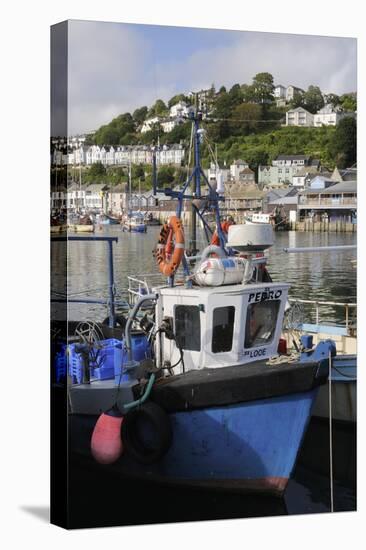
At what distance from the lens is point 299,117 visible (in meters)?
14.4

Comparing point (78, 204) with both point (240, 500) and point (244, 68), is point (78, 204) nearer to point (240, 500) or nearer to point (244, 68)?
point (244, 68)

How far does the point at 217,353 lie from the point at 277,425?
110 centimetres

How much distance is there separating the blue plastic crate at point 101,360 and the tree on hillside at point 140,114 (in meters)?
2.61

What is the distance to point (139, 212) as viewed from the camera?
43.8 feet

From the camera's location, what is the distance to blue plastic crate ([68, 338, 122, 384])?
1322 cm

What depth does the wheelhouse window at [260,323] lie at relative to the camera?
13516 mm

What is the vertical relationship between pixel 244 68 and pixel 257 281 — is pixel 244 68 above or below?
above

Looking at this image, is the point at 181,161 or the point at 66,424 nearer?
the point at 66,424

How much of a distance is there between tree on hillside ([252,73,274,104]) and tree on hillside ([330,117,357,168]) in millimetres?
1022

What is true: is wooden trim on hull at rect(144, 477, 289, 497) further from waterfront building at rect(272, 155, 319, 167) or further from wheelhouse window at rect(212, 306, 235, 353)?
waterfront building at rect(272, 155, 319, 167)

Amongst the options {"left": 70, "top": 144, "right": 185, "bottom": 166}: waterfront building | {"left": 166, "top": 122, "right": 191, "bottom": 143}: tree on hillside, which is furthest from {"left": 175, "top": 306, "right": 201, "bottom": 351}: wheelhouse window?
{"left": 166, "top": 122, "right": 191, "bottom": 143}: tree on hillside

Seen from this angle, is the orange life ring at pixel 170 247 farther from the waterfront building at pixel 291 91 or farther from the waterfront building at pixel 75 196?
the waterfront building at pixel 291 91

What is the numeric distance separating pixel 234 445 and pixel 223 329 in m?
1.37

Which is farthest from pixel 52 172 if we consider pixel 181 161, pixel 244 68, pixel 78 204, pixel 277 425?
pixel 277 425
